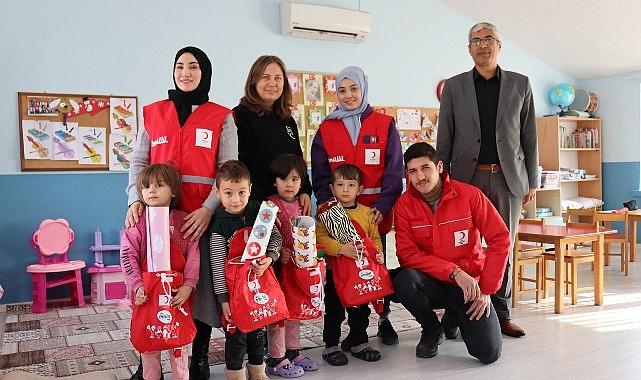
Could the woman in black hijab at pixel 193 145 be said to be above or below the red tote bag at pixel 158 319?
above

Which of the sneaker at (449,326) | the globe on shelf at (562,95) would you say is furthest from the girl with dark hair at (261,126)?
the globe on shelf at (562,95)

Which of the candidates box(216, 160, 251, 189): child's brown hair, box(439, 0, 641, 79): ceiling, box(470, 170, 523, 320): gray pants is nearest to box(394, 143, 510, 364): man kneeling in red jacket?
box(470, 170, 523, 320): gray pants

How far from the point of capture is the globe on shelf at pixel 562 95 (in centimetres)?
725

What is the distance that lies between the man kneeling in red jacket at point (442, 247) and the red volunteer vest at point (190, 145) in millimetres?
990

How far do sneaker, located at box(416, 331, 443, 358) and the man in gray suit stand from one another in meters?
0.27

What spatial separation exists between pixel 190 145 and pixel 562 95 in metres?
5.92

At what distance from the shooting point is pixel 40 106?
15.0 ft

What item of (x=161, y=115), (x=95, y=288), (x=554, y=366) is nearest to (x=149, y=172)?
(x=161, y=115)

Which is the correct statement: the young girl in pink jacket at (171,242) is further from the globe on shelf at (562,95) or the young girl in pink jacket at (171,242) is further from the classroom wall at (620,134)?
the classroom wall at (620,134)

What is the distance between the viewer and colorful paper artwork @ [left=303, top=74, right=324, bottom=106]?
5.62m

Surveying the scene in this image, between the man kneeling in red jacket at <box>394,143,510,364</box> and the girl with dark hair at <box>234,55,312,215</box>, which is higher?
the girl with dark hair at <box>234,55,312,215</box>

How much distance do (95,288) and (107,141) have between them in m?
1.15

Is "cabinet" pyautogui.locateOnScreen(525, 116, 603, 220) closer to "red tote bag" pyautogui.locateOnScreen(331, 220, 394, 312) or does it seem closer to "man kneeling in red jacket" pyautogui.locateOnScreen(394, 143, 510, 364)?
"man kneeling in red jacket" pyautogui.locateOnScreen(394, 143, 510, 364)

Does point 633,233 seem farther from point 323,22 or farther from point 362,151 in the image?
point 362,151
